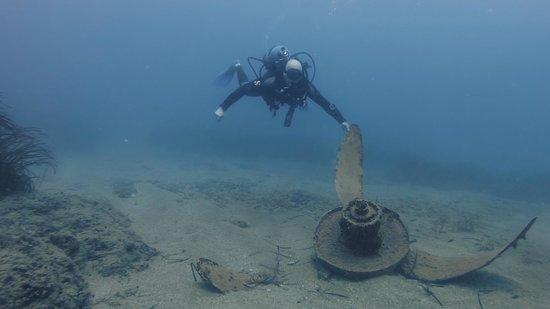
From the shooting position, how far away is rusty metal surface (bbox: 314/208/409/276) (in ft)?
18.9

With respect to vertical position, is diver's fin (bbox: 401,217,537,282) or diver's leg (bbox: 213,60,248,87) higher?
diver's leg (bbox: 213,60,248,87)

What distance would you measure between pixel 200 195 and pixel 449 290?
7.96 metres

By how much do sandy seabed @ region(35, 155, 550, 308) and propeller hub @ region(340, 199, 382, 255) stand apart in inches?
21.3

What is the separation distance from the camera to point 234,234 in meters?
7.73

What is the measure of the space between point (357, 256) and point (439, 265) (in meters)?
1.36

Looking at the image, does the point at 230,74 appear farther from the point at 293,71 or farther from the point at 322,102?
the point at 293,71

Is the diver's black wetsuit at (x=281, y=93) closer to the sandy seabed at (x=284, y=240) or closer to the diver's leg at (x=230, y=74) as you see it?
the sandy seabed at (x=284, y=240)

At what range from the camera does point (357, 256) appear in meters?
5.99

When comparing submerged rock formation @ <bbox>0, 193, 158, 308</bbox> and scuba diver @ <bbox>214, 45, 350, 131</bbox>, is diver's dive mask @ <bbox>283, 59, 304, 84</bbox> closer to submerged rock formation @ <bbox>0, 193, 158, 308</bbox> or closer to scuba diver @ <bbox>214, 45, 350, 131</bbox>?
scuba diver @ <bbox>214, 45, 350, 131</bbox>

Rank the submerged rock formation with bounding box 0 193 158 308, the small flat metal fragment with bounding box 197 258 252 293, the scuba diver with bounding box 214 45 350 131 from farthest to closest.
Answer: the scuba diver with bounding box 214 45 350 131
the small flat metal fragment with bounding box 197 258 252 293
the submerged rock formation with bounding box 0 193 158 308

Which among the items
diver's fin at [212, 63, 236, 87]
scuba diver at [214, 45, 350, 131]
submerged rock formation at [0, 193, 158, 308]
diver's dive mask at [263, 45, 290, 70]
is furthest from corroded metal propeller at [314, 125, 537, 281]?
diver's fin at [212, 63, 236, 87]

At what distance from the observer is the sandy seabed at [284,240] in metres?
5.00

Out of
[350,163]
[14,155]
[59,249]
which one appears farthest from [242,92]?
[59,249]

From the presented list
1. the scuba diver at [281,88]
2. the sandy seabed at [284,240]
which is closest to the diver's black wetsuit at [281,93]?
the scuba diver at [281,88]
